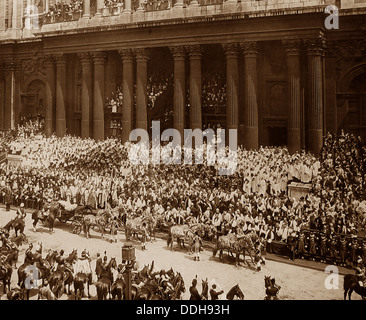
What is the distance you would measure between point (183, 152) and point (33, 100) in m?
22.6

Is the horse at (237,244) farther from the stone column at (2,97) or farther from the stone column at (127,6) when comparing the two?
the stone column at (2,97)

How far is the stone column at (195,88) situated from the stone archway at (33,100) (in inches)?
730

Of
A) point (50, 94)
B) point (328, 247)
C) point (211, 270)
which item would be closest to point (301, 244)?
point (328, 247)

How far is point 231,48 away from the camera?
32125 mm

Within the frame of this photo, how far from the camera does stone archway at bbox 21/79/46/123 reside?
4500 cm

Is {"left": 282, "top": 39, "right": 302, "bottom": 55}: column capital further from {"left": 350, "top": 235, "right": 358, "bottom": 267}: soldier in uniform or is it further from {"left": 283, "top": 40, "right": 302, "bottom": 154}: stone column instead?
{"left": 350, "top": 235, "right": 358, "bottom": 267}: soldier in uniform

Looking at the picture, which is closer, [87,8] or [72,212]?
[72,212]

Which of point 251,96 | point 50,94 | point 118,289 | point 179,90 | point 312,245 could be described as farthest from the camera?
point 50,94

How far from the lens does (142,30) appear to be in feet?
115

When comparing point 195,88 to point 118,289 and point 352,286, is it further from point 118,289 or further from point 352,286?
point 118,289

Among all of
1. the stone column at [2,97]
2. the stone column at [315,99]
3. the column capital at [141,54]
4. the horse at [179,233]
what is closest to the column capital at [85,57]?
the column capital at [141,54]

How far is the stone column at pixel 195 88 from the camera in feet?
110

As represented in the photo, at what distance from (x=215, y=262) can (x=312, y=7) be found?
62.5ft

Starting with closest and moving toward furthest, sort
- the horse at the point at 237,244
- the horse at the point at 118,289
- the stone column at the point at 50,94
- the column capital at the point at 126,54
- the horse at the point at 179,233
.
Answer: the horse at the point at 118,289, the horse at the point at 237,244, the horse at the point at 179,233, the column capital at the point at 126,54, the stone column at the point at 50,94
